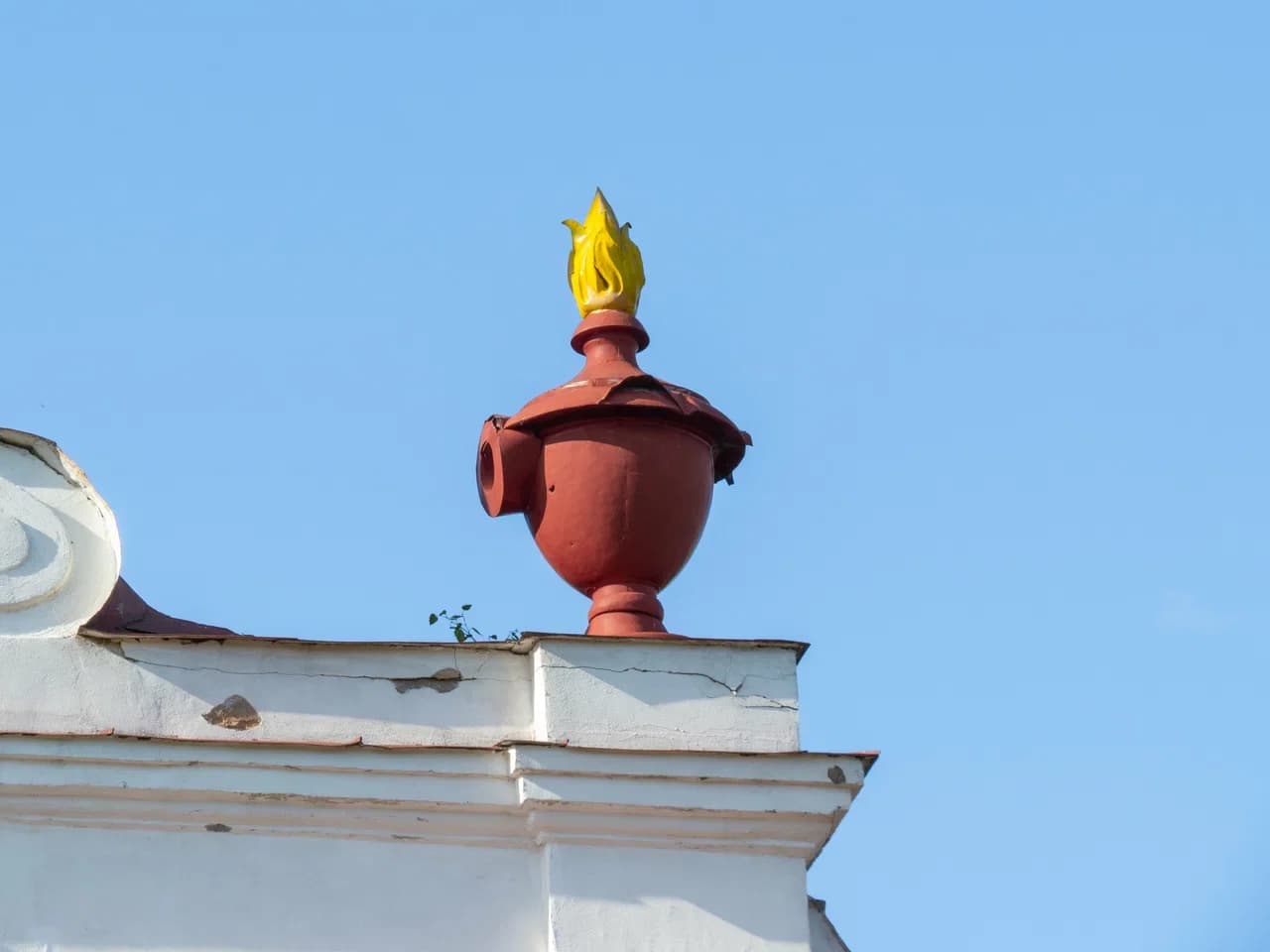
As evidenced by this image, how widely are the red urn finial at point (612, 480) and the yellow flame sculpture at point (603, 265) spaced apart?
1.07 feet

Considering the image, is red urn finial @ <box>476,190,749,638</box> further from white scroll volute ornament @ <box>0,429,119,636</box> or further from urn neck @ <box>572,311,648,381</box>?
white scroll volute ornament @ <box>0,429,119,636</box>

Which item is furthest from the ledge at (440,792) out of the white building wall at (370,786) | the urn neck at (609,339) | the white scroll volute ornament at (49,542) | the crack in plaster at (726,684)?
the urn neck at (609,339)

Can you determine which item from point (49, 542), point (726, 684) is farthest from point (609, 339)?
point (49, 542)

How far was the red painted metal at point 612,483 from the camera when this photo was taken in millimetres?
7547

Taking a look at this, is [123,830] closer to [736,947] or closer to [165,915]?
[165,915]

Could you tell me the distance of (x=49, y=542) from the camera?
7.21 m

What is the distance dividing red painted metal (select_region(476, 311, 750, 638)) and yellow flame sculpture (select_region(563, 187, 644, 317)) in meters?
0.39

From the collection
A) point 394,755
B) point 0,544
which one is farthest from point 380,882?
point 0,544

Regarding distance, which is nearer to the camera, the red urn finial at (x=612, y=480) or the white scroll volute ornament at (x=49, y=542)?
the white scroll volute ornament at (x=49, y=542)

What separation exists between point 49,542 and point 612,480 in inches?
63.4

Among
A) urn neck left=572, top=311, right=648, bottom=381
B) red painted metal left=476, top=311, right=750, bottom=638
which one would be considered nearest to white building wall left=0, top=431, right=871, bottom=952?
red painted metal left=476, top=311, right=750, bottom=638

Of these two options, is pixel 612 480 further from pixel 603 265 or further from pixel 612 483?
pixel 603 265

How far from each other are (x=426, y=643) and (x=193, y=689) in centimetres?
66

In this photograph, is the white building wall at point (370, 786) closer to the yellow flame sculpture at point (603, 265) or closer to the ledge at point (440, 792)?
the ledge at point (440, 792)
